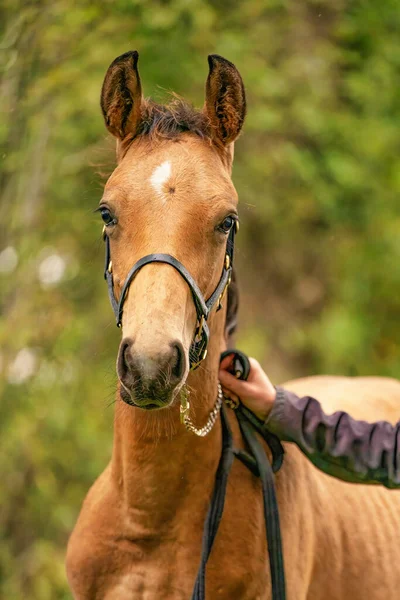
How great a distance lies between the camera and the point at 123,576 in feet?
11.3

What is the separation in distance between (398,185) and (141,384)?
30.4ft

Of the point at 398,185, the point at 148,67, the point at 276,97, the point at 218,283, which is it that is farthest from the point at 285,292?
the point at 218,283

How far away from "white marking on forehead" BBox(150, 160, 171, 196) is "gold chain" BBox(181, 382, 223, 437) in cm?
77

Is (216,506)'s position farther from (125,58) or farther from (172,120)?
(125,58)

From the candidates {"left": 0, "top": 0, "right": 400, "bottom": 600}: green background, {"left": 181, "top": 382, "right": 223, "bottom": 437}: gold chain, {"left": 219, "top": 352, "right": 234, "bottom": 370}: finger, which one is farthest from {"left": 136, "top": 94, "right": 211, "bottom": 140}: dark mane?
{"left": 181, "top": 382, "right": 223, "bottom": 437}: gold chain

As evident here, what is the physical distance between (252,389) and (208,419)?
0.24 m

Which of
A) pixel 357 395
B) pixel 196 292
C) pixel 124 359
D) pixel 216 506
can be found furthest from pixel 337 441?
pixel 357 395

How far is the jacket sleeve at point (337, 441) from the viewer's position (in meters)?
3.63

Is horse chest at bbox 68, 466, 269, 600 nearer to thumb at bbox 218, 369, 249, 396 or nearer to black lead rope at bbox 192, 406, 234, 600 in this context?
black lead rope at bbox 192, 406, 234, 600

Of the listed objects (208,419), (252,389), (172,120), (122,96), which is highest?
(122,96)

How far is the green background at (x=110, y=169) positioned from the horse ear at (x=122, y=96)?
1.52 ft

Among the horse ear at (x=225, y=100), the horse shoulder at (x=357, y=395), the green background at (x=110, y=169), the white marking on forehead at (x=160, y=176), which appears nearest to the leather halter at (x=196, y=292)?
the white marking on forehead at (x=160, y=176)

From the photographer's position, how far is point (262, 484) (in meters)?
3.53

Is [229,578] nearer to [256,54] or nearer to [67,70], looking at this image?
[67,70]
